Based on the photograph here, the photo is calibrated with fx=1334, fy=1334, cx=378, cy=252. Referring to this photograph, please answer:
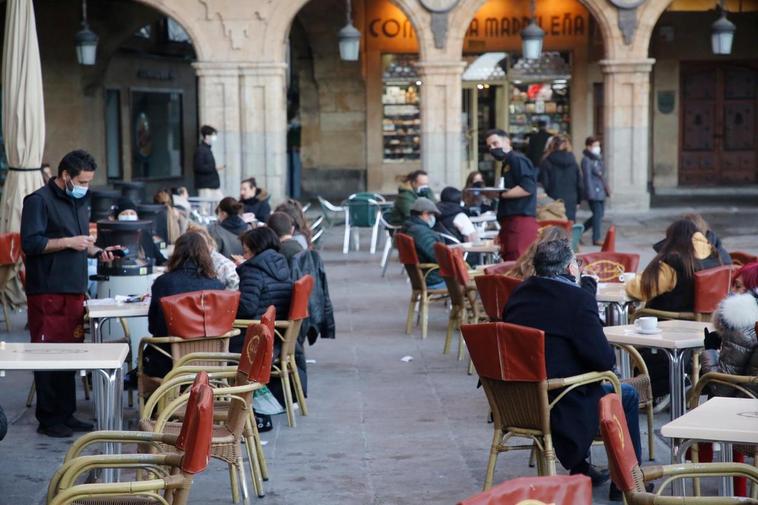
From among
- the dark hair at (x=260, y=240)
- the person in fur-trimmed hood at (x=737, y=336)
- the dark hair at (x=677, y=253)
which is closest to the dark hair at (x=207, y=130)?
the dark hair at (x=260, y=240)

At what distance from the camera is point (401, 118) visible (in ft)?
85.1

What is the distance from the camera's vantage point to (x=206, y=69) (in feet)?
67.5

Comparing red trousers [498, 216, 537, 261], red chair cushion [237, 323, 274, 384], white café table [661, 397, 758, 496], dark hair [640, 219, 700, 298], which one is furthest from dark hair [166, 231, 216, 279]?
red trousers [498, 216, 537, 261]

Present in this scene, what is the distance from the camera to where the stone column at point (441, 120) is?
20938 millimetres

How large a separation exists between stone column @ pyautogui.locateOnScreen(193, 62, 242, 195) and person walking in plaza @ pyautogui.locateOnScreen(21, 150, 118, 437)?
12838mm

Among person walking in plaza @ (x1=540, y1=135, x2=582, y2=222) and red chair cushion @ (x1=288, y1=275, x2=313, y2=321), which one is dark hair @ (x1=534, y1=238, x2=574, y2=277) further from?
person walking in plaza @ (x1=540, y1=135, x2=582, y2=222)

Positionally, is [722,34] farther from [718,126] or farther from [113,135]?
[113,135]

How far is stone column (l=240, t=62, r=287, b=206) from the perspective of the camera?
20.7 m


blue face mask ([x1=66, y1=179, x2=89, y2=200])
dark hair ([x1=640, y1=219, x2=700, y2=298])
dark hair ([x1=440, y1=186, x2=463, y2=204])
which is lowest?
dark hair ([x1=640, y1=219, x2=700, y2=298])

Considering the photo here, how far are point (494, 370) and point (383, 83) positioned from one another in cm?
2026

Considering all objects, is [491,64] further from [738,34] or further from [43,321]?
[43,321]

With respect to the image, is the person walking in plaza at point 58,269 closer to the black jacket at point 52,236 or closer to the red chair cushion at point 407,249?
the black jacket at point 52,236

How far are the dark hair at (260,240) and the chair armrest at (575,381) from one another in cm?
278

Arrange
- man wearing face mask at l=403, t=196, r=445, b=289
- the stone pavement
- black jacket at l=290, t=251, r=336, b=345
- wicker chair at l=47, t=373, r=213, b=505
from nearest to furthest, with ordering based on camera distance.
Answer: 1. wicker chair at l=47, t=373, r=213, b=505
2. the stone pavement
3. black jacket at l=290, t=251, r=336, b=345
4. man wearing face mask at l=403, t=196, r=445, b=289
